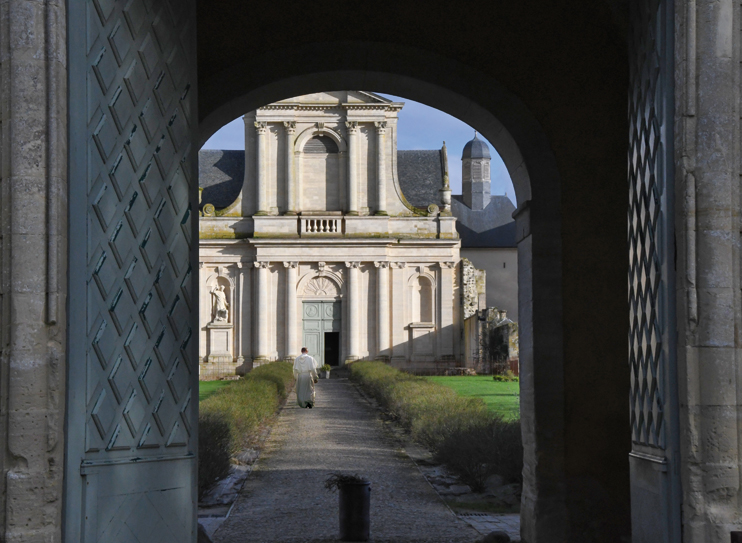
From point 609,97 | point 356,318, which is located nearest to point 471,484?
point 609,97

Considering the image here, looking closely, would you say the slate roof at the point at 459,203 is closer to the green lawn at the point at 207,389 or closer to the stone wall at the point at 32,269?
the green lawn at the point at 207,389

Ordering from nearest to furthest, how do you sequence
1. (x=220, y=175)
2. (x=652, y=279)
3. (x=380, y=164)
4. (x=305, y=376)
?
(x=652, y=279), (x=305, y=376), (x=380, y=164), (x=220, y=175)

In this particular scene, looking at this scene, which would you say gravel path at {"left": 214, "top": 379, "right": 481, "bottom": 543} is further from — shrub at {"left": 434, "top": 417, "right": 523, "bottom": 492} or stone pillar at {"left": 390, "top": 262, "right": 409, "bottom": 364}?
Answer: stone pillar at {"left": 390, "top": 262, "right": 409, "bottom": 364}

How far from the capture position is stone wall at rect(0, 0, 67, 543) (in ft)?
11.7

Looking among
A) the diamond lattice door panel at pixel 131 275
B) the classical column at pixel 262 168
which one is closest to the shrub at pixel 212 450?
the diamond lattice door panel at pixel 131 275

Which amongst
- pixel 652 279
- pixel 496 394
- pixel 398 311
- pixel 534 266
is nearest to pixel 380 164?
pixel 398 311

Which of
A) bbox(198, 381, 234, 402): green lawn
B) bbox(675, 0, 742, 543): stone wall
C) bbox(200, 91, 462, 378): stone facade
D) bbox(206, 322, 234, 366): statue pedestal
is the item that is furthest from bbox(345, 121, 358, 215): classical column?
bbox(675, 0, 742, 543): stone wall

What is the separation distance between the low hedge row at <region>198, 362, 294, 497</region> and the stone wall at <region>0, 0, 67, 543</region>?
5769 mm

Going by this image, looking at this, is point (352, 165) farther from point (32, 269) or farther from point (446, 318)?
point (32, 269)

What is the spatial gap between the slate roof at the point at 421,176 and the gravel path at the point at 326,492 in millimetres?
24945

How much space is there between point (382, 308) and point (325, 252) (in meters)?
3.19

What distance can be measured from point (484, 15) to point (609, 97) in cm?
109

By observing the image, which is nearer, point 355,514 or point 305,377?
point 355,514

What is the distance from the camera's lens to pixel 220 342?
35938mm
